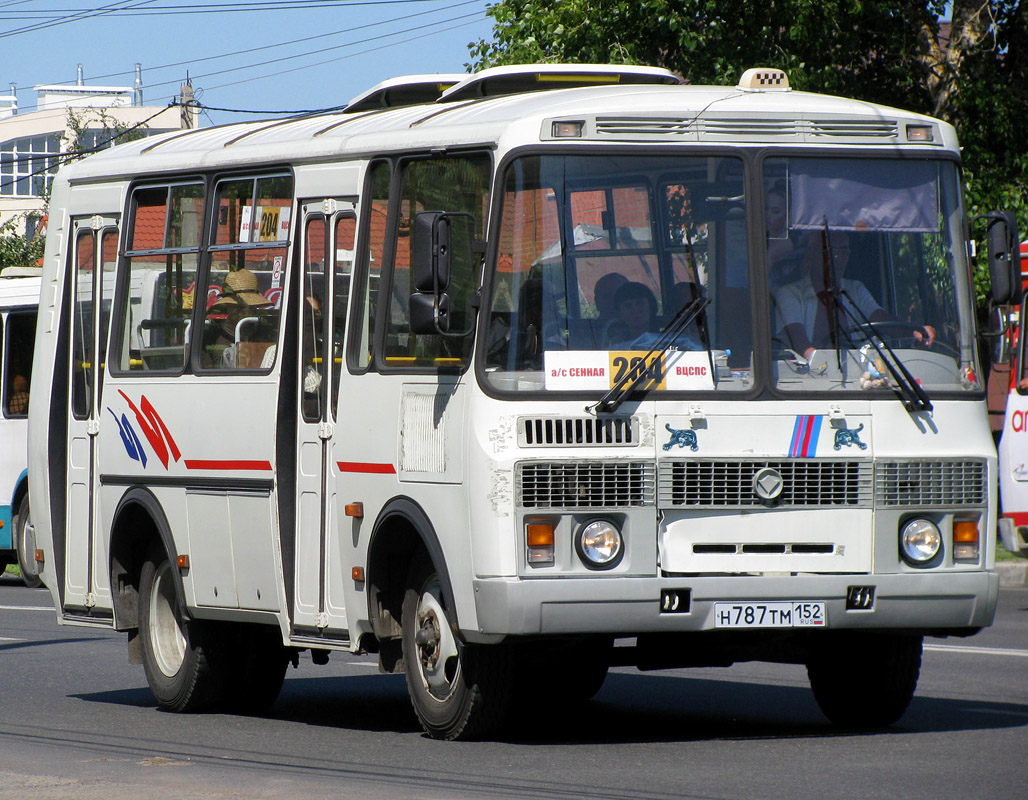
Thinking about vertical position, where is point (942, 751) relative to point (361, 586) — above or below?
below

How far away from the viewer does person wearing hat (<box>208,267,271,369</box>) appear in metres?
10.6

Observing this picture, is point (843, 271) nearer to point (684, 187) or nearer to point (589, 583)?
point (684, 187)

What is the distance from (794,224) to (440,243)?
1624 mm

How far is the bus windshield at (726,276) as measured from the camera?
28.8 feet

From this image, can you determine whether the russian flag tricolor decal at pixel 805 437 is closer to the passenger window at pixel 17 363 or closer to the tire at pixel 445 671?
the tire at pixel 445 671

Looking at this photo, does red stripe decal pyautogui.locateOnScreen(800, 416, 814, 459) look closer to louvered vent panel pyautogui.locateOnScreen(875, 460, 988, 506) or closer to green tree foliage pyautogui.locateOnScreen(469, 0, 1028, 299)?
louvered vent panel pyautogui.locateOnScreen(875, 460, 988, 506)

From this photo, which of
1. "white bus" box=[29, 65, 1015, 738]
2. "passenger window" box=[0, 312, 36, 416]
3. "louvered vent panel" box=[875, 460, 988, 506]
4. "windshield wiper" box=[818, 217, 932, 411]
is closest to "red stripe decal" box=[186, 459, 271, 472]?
"white bus" box=[29, 65, 1015, 738]

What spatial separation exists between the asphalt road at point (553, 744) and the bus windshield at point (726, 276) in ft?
5.22

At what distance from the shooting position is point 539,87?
36.3 ft

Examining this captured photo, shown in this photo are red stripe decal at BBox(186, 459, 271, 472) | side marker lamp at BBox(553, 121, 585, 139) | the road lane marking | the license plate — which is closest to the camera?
the license plate

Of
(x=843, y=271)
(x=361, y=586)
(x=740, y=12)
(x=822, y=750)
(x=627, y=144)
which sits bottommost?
(x=822, y=750)

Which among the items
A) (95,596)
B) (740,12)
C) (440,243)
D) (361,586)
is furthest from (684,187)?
(740,12)

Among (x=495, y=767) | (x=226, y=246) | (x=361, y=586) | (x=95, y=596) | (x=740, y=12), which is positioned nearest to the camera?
(x=495, y=767)

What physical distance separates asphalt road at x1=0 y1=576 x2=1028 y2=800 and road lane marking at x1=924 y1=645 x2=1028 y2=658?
0.18 ft
